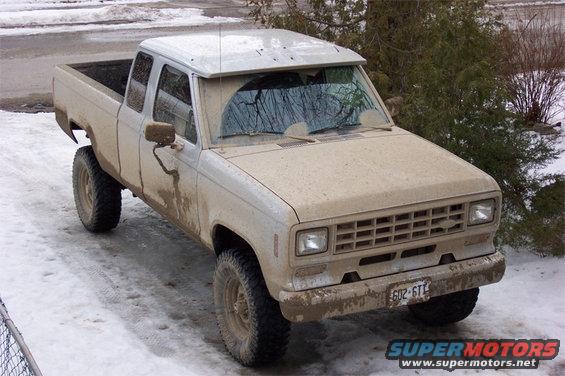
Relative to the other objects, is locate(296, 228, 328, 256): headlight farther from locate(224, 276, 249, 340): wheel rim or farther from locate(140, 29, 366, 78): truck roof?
locate(140, 29, 366, 78): truck roof

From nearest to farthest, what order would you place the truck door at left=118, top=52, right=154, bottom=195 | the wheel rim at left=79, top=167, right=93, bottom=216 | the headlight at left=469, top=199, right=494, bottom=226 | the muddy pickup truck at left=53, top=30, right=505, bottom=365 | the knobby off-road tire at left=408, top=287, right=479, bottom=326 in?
the muddy pickup truck at left=53, top=30, right=505, bottom=365 → the headlight at left=469, top=199, right=494, bottom=226 → the knobby off-road tire at left=408, top=287, right=479, bottom=326 → the truck door at left=118, top=52, right=154, bottom=195 → the wheel rim at left=79, top=167, right=93, bottom=216

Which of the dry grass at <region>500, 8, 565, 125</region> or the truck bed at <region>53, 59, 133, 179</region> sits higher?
the truck bed at <region>53, 59, 133, 179</region>

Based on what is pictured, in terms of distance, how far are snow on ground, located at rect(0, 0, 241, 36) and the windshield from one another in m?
15.0

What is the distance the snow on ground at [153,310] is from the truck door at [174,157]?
70 centimetres

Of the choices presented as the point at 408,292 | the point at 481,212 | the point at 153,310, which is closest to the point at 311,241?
the point at 408,292

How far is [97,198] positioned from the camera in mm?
8203

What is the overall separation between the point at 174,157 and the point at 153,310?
1161mm

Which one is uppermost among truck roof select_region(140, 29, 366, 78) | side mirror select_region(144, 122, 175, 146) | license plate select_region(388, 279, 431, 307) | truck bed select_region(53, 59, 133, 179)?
truck roof select_region(140, 29, 366, 78)

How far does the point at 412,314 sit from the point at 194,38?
280 cm

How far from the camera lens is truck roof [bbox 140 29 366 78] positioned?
659cm

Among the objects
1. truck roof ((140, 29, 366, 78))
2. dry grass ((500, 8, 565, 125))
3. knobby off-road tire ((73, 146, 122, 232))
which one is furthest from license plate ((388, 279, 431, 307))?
dry grass ((500, 8, 565, 125))

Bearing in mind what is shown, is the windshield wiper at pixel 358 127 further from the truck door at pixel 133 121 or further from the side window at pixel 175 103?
the truck door at pixel 133 121

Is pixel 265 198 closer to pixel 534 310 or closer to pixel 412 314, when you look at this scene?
pixel 412 314

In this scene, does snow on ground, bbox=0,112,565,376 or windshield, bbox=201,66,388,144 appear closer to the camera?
snow on ground, bbox=0,112,565,376
